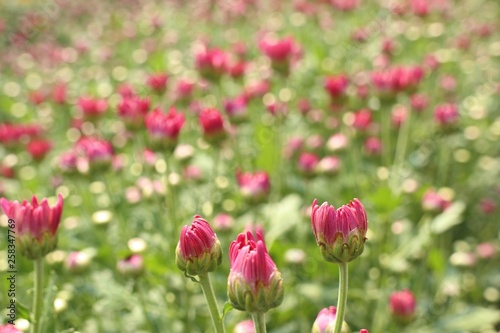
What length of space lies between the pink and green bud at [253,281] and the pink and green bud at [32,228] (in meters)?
0.45

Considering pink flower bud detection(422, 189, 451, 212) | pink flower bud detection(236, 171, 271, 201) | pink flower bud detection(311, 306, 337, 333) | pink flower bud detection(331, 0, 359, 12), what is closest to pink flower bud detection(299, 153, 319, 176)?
pink flower bud detection(236, 171, 271, 201)

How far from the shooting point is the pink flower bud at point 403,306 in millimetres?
1680

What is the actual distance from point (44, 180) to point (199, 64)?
97cm

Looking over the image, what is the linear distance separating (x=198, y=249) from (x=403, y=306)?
0.94m

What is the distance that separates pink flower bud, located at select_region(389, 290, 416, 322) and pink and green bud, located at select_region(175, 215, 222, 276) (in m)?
0.90

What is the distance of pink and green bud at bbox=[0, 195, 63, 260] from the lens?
1136 mm

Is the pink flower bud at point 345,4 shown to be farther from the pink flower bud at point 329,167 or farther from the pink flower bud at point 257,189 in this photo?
the pink flower bud at point 257,189

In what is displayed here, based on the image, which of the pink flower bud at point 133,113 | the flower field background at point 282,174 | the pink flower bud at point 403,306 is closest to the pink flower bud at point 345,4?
the flower field background at point 282,174

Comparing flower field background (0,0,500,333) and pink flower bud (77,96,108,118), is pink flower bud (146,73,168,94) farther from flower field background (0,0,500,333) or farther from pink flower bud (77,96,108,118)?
pink flower bud (77,96,108,118)

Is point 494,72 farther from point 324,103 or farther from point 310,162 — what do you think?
point 310,162

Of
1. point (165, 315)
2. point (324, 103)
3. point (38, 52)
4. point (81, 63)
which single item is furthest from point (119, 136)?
point (38, 52)

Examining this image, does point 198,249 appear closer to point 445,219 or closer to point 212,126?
point 212,126

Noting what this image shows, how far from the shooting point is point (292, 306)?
74.1 inches

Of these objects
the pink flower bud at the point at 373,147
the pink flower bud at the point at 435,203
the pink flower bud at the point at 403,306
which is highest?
the pink flower bud at the point at 373,147
